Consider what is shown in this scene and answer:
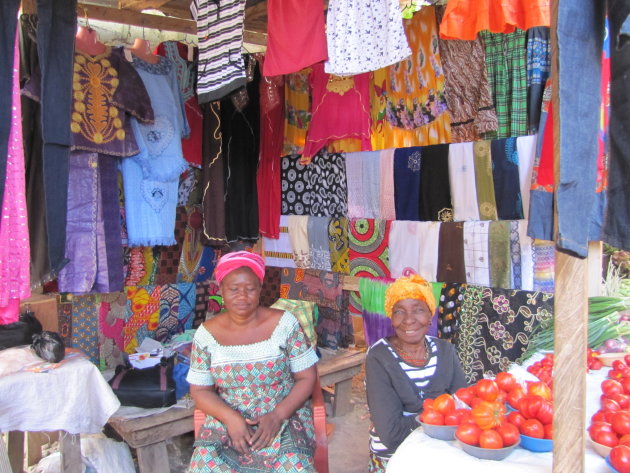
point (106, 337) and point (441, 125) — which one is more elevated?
point (441, 125)

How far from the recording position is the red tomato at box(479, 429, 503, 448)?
1555 millimetres

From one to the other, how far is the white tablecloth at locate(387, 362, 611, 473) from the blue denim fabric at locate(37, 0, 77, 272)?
2171 millimetres

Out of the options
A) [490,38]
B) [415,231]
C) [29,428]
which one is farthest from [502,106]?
[29,428]

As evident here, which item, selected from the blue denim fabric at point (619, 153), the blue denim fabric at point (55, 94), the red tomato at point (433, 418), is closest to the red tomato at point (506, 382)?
the red tomato at point (433, 418)

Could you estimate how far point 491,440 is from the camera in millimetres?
1555

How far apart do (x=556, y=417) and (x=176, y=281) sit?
4.51 meters

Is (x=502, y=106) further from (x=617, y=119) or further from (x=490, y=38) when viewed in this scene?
(x=617, y=119)

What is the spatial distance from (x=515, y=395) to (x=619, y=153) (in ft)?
2.84

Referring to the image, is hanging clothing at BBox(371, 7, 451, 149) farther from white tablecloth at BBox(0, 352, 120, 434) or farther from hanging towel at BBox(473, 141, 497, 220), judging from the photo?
white tablecloth at BBox(0, 352, 120, 434)

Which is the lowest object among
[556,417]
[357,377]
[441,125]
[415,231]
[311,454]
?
[357,377]

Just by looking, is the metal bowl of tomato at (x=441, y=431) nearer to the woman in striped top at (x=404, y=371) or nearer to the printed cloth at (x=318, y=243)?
the woman in striped top at (x=404, y=371)

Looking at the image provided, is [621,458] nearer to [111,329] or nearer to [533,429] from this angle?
[533,429]

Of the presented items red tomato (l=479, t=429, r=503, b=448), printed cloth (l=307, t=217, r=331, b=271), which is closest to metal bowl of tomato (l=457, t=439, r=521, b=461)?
red tomato (l=479, t=429, r=503, b=448)

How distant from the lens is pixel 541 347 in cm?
335
